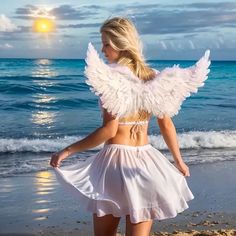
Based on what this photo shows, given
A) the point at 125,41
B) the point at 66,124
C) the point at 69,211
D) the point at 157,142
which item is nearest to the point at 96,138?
the point at 125,41

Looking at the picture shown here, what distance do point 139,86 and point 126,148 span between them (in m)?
0.42

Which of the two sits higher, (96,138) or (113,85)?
(113,85)

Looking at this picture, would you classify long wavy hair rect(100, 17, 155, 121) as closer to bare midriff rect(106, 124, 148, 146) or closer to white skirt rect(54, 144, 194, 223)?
bare midriff rect(106, 124, 148, 146)

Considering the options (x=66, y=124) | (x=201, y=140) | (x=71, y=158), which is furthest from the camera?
(x=66, y=124)

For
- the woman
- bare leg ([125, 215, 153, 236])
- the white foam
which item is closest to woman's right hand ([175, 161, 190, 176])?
the woman

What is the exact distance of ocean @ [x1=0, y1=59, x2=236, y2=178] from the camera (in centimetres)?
1154

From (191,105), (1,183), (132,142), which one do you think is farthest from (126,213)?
(191,105)

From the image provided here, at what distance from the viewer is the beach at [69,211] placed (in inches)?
246

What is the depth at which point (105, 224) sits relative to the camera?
4051 millimetres

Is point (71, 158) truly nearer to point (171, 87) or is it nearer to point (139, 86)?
point (171, 87)

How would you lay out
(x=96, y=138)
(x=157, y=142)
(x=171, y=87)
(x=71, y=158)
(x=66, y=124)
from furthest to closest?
(x=66, y=124) → (x=157, y=142) → (x=71, y=158) → (x=171, y=87) → (x=96, y=138)

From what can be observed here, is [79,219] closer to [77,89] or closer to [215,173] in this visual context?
[215,173]

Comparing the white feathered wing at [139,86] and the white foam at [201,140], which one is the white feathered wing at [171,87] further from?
the white foam at [201,140]

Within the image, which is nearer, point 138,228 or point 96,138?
point 96,138
